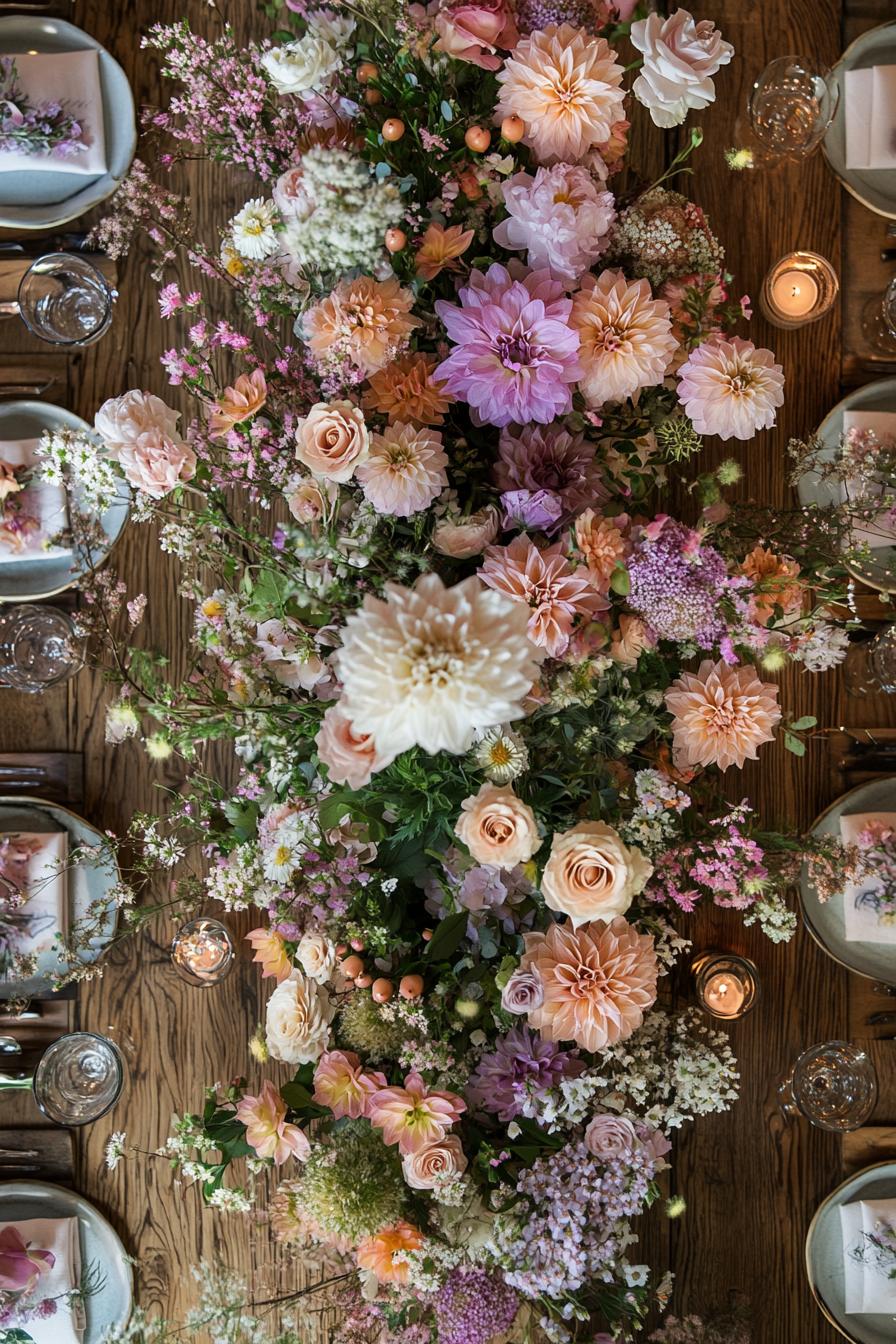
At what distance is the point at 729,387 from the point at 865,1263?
1.45 m

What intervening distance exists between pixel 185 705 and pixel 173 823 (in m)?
0.47

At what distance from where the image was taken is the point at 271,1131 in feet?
3.92

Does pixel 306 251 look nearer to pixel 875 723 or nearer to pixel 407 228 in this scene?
pixel 407 228

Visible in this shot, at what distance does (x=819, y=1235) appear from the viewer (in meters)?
1.60

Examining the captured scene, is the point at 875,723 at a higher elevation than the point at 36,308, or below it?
below

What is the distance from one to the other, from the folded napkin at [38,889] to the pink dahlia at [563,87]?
1.31 m

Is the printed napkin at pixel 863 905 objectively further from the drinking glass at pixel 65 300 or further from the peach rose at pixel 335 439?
the drinking glass at pixel 65 300

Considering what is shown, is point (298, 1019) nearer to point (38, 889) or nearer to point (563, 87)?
point (38, 889)

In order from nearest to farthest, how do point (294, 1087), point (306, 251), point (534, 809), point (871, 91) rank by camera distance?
point (306, 251) < point (534, 809) < point (294, 1087) < point (871, 91)

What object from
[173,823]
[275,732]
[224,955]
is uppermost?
[275,732]

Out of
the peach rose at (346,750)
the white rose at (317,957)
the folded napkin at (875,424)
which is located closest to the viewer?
the peach rose at (346,750)

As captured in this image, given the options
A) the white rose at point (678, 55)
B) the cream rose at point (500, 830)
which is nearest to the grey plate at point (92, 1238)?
the cream rose at point (500, 830)

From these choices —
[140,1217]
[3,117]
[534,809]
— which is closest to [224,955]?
[140,1217]

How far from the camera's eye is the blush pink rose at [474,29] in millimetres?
1117
